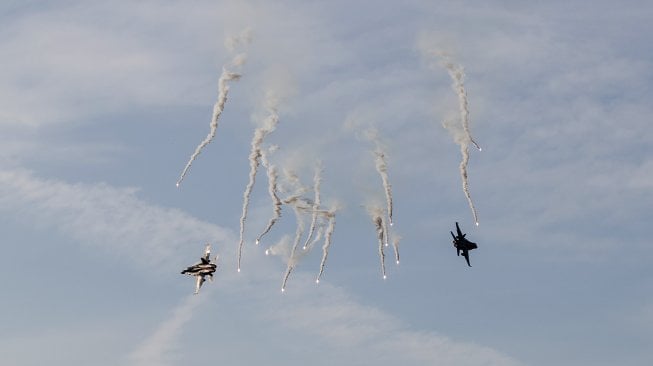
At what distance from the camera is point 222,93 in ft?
278

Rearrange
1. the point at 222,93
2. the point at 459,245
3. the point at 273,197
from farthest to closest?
1. the point at 459,245
2. the point at 273,197
3. the point at 222,93

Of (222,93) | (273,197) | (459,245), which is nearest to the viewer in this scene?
(222,93)

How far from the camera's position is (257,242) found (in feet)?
291

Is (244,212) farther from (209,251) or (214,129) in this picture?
(209,251)

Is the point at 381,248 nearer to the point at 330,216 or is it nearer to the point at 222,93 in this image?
the point at 330,216

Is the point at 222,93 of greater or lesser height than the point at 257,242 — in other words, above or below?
above

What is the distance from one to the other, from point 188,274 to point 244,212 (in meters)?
25.2

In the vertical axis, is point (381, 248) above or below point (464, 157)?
below

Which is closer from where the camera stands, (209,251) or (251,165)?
(251,165)

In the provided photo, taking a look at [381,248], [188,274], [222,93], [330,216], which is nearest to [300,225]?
[330,216]

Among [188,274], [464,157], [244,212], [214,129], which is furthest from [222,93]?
[188,274]

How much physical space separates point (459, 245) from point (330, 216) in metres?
22.8

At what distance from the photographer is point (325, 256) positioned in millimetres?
92938

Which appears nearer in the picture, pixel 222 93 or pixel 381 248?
pixel 222 93
